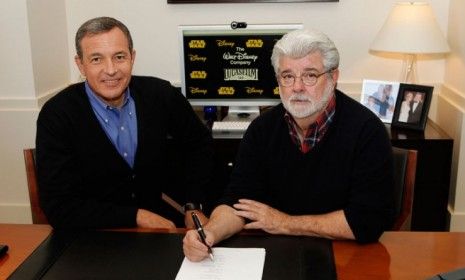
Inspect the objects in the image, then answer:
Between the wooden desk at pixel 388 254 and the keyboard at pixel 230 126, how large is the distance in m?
1.30

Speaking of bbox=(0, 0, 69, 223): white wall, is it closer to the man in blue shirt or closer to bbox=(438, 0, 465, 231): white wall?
the man in blue shirt

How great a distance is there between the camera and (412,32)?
9.09ft

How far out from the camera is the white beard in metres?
1.62

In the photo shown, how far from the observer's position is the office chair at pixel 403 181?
→ 1739 mm

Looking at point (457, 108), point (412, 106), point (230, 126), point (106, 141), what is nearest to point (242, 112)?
point (230, 126)

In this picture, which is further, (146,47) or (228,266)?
(146,47)

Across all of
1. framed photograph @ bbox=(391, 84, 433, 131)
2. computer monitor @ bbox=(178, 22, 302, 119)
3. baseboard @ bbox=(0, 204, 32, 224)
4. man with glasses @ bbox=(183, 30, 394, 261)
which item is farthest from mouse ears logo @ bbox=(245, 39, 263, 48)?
baseboard @ bbox=(0, 204, 32, 224)

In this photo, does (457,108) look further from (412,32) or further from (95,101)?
(95,101)

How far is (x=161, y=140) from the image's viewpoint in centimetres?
206

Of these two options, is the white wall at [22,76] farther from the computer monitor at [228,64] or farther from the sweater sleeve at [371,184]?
the sweater sleeve at [371,184]

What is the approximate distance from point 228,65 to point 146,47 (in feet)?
2.08

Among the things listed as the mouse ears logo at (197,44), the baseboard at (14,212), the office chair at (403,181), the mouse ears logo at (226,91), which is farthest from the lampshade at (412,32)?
the baseboard at (14,212)

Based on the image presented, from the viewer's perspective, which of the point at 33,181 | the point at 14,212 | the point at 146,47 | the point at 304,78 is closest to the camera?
the point at 304,78

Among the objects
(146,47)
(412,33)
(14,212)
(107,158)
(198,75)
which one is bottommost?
(14,212)
